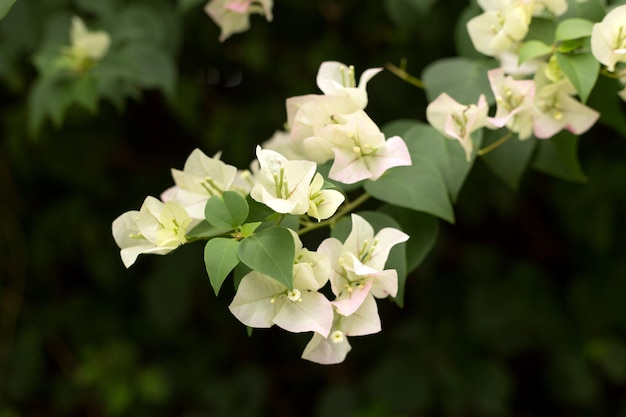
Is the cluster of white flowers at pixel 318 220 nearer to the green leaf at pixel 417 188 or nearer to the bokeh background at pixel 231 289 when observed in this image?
the green leaf at pixel 417 188

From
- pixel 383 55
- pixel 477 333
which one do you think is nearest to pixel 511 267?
pixel 477 333

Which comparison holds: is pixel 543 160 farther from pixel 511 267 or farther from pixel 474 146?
pixel 511 267

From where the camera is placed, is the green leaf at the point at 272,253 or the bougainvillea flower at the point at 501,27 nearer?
the green leaf at the point at 272,253

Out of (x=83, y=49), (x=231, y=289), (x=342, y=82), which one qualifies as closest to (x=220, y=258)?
(x=342, y=82)

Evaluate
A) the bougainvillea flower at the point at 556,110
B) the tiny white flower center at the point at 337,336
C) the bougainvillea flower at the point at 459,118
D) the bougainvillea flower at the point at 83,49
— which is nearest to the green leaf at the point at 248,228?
the tiny white flower center at the point at 337,336

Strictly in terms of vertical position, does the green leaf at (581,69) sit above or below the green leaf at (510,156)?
above

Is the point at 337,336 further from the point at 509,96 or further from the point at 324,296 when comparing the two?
the point at 509,96
